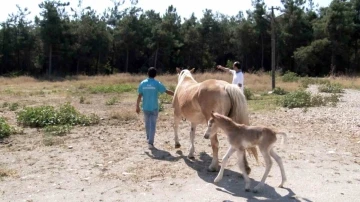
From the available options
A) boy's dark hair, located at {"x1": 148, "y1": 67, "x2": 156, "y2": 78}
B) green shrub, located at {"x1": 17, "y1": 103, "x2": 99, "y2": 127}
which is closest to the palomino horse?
A: boy's dark hair, located at {"x1": 148, "y1": 67, "x2": 156, "y2": 78}

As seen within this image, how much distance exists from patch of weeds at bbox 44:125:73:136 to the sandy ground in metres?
0.27

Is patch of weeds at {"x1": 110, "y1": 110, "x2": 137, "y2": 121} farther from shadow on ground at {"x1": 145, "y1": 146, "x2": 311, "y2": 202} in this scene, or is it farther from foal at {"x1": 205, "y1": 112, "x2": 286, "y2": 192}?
foal at {"x1": 205, "y1": 112, "x2": 286, "y2": 192}

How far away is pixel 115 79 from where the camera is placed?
33.9 m

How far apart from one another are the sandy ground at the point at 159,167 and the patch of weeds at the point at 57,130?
0.27m

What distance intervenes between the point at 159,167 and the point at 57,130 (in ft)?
14.4

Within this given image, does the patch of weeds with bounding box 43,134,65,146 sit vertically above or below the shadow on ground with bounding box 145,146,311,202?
above

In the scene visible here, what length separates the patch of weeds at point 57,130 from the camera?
10273 mm

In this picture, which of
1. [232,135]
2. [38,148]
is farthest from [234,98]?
[38,148]

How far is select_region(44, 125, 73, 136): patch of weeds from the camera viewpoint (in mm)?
10273

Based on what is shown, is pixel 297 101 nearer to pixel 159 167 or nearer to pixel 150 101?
pixel 150 101

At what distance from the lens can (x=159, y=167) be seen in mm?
7223

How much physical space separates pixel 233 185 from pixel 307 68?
44.2 meters

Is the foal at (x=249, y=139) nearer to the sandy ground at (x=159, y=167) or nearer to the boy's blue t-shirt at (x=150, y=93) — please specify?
the sandy ground at (x=159, y=167)

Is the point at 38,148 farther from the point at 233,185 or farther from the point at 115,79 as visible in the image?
the point at 115,79
